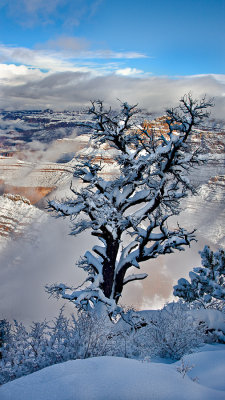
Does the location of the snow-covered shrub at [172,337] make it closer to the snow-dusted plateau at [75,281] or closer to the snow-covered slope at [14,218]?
the snow-dusted plateau at [75,281]

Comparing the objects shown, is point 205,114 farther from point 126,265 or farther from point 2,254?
point 2,254

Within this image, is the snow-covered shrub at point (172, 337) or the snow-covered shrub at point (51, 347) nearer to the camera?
the snow-covered shrub at point (51, 347)

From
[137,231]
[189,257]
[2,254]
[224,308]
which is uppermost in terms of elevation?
[137,231]

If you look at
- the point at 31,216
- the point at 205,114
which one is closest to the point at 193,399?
the point at 205,114

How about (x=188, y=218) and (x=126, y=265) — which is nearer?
(x=126, y=265)

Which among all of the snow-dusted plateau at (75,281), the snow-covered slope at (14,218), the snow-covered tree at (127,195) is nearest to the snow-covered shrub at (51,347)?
the snow-dusted plateau at (75,281)

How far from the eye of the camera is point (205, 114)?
7.31 meters

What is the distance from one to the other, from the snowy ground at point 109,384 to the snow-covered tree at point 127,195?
344 cm

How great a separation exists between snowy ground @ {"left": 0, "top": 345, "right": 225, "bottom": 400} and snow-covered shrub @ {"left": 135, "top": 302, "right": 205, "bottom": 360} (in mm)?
2156

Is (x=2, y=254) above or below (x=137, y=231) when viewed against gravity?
below

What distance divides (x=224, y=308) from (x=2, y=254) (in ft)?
480

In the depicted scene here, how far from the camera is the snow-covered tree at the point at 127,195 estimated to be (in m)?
7.73

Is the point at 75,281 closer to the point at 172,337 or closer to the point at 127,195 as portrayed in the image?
the point at 127,195

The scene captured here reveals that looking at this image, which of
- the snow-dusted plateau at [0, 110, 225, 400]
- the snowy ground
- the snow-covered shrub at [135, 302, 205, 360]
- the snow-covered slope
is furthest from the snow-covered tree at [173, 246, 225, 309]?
the snow-covered slope
